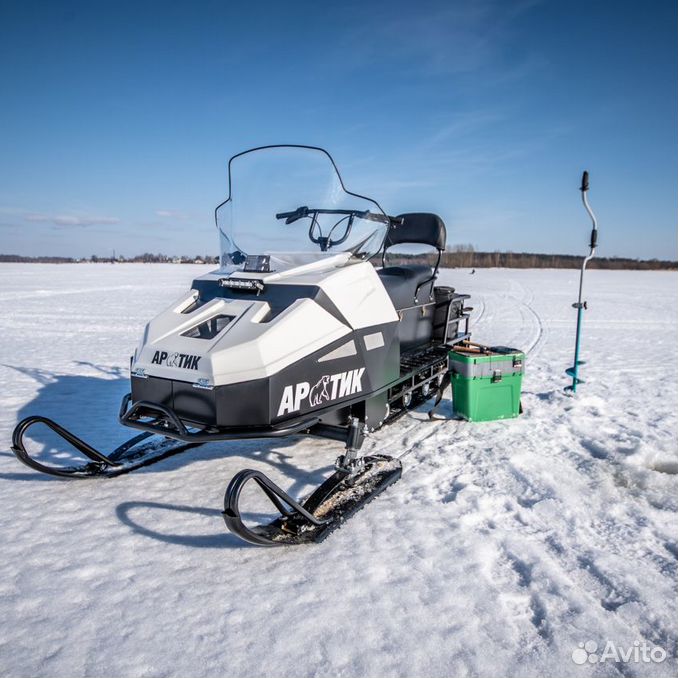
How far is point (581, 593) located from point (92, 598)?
6.68 feet

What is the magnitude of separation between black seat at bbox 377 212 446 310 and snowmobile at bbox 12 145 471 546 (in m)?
0.09

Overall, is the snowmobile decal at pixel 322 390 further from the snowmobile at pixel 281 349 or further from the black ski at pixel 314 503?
the black ski at pixel 314 503

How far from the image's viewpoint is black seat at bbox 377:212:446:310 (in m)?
4.50

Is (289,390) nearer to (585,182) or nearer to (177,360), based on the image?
(177,360)

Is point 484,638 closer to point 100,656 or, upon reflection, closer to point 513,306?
point 100,656

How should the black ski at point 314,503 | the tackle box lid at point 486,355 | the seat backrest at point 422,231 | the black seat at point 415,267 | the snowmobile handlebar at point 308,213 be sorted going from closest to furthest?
the black ski at point 314,503 → the snowmobile handlebar at point 308,213 → the tackle box lid at point 486,355 → the black seat at point 415,267 → the seat backrest at point 422,231

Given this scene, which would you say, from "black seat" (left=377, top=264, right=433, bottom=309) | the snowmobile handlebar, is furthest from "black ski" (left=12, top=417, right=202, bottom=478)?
"black seat" (left=377, top=264, right=433, bottom=309)

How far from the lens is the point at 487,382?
4.41m

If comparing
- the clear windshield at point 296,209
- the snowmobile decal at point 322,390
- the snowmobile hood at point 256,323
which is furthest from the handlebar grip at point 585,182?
the snowmobile decal at point 322,390

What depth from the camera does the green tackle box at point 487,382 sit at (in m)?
4.32

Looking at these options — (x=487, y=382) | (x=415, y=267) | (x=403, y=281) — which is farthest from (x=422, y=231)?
(x=487, y=382)

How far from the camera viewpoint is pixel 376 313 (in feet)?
11.4

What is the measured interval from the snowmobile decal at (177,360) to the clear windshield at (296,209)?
1014 mm

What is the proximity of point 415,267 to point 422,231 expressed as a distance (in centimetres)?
39
